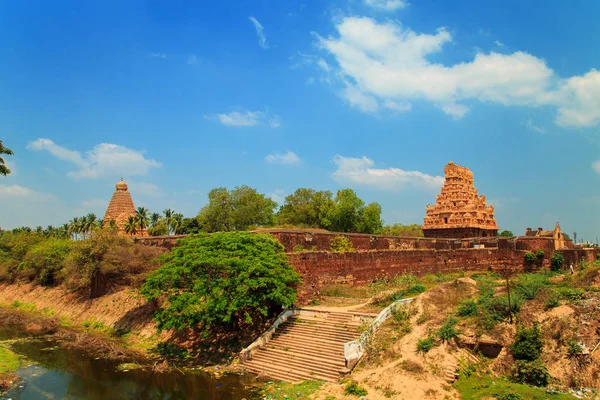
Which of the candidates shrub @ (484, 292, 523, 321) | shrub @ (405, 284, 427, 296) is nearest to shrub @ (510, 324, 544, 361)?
shrub @ (484, 292, 523, 321)

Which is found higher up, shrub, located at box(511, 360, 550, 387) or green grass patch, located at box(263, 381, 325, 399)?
shrub, located at box(511, 360, 550, 387)

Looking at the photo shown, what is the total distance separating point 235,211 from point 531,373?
36.6 m

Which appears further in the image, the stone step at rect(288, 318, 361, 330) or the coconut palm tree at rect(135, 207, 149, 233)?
the coconut palm tree at rect(135, 207, 149, 233)

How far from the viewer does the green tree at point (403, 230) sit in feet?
179

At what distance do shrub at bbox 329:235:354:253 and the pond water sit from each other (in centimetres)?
1168

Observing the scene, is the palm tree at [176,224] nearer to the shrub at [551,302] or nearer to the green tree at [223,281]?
the green tree at [223,281]

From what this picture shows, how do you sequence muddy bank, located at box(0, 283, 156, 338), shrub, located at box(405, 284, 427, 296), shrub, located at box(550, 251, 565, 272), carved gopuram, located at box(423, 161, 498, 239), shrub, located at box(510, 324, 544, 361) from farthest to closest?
carved gopuram, located at box(423, 161, 498, 239) → shrub, located at box(550, 251, 565, 272) → muddy bank, located at box(0, 283, 156, 338) → shrub, located at box(405, 284, 427, 296) → shrub, located at box(510, 324, 544, 361)

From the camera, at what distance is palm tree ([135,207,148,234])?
44.2 metres

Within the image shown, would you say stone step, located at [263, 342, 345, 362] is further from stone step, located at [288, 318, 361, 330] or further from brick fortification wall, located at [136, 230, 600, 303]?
brick fortification wall, located at [136, 230, 600, 303]

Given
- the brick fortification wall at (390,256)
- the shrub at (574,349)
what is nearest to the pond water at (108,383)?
the brick fortification wall at (390,256)

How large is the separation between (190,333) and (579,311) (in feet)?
46.0

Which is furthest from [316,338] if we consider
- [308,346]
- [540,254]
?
[540,254]

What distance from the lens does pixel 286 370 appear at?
14398 millimetres

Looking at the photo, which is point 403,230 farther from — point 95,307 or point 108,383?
point 108,383
